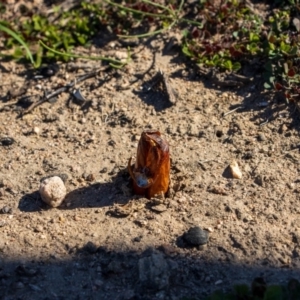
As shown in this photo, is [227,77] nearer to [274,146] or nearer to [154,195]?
[274,146]

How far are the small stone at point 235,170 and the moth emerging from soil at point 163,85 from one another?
0.62m

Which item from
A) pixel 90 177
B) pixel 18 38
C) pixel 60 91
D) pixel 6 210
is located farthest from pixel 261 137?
pixel 18 38

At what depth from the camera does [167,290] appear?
3.16 meters

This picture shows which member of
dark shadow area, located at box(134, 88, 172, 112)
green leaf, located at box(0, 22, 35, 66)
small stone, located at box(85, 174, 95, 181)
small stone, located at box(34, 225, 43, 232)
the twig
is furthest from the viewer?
green leaf, located at box(0, 22, 35, 66)

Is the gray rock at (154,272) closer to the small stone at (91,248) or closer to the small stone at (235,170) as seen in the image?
the small stone at (91,248)

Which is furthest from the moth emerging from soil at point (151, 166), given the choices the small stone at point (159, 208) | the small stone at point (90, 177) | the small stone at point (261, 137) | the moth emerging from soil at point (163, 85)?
the moth emerging from soil at point (163, 85)

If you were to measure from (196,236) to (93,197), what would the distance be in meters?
0.61

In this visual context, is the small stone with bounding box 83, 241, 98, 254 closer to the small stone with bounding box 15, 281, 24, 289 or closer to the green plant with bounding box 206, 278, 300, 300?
the small stone with bounding box 15, 281, 24, 289

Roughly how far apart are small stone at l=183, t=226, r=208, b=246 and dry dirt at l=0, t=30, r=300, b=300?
1.1 inches

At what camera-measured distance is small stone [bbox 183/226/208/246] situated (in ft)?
11.0

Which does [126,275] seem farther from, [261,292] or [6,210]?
[6,210]

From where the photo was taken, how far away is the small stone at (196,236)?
133 inches

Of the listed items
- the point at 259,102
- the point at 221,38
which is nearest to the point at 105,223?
the point at 259,102

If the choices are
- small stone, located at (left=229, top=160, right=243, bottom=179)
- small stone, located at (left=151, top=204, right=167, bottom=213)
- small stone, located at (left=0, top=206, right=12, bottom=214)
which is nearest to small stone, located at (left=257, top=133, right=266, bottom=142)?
small stone, located at (left=229, top=160, right=243, bottom=179)
